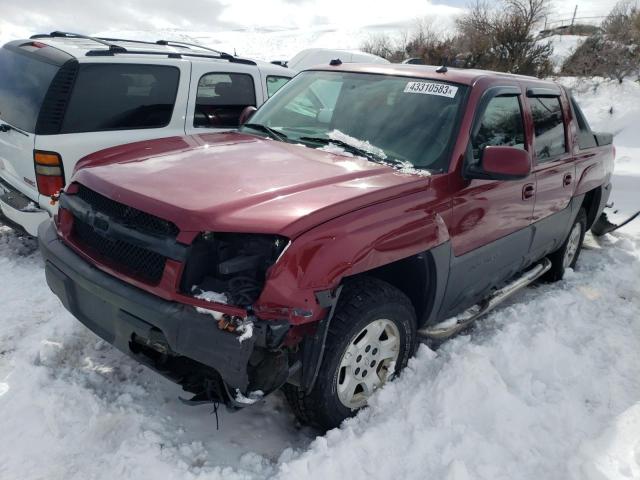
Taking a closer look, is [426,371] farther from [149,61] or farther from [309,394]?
[149,61]

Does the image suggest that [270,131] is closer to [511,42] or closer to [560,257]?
[560,257]

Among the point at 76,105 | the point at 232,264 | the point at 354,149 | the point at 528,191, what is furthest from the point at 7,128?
the point at 528,191

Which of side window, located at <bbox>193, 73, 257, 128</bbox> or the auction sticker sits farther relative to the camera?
side window, located at <bbox>193, 73, 257, 128</bbox>

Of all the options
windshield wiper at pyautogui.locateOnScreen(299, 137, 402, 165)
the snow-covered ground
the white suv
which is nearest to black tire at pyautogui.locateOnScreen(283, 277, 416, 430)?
the snow-covered ground

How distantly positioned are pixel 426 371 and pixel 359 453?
78cm

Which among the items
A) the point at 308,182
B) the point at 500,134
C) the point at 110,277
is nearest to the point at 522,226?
the point at 500,134

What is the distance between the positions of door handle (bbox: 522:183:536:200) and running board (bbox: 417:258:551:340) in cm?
71

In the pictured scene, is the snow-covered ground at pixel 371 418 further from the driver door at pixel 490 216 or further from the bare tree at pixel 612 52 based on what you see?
the bare tree at pixel 612 52

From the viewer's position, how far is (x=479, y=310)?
3676mm

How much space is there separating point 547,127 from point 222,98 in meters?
3.14

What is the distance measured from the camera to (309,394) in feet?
8.64

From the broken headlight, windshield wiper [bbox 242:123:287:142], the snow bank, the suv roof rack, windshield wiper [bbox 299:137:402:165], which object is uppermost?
the snow bank

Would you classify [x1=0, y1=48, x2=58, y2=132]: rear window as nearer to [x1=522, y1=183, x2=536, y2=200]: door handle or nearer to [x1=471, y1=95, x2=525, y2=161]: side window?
[x1=471, y1=95, x2=525, y2=161]: side window

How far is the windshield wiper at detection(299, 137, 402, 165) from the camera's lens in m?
3.11
